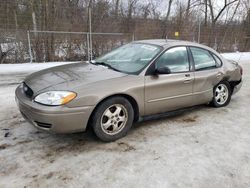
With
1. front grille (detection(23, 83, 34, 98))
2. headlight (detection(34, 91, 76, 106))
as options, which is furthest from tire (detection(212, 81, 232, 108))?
front grille (detection(23, 83, 34, 98))

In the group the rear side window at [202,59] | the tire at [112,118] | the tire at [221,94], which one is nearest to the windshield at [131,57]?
the tire at [112,118]

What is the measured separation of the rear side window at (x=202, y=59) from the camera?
4488 mm

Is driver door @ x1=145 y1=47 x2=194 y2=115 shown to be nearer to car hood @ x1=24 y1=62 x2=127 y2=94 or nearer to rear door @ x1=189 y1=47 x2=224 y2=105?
rear door @ x1=189 y1=47 x2=224 y2=105

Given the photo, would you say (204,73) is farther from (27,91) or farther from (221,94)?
(27,91)

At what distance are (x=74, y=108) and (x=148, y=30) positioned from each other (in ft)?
40.7

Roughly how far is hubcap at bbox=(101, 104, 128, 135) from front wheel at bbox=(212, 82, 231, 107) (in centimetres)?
230

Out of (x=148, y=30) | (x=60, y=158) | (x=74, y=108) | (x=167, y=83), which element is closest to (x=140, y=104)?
(x=167, y=83)

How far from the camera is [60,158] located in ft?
9.95

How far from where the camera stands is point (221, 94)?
199 inches

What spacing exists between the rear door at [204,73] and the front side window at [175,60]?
22cm

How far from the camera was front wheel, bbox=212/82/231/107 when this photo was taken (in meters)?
4.98

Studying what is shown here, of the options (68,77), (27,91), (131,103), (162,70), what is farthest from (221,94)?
(27,91)

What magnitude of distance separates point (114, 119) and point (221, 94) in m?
2.69

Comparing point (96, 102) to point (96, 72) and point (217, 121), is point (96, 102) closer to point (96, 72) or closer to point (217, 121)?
point (96, 72)
